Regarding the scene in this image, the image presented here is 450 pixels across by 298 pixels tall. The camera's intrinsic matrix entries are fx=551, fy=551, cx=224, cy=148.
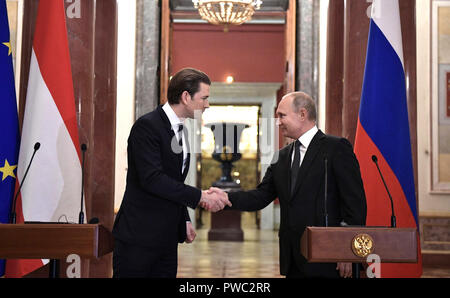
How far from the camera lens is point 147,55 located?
21.7ft

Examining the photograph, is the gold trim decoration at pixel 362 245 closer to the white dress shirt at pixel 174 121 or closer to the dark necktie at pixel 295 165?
the dark necktie at pixel 295 165

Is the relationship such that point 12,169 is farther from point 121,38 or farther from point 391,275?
point 121,38

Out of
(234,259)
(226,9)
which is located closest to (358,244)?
(234,259)

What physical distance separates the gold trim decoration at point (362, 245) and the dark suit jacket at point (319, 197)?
15.7 inches

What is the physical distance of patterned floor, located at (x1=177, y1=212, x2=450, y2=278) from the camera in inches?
214

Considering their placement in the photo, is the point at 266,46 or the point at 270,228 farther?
the point at 270,228

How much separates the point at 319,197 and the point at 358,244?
0.53m

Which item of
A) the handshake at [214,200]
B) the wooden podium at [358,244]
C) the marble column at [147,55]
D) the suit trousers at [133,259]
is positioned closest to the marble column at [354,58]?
the handshake at [214,200]

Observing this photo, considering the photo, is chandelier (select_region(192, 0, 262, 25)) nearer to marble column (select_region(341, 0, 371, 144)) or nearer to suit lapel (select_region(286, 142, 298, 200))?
marble column (select_region(341, 0, 371, 144))

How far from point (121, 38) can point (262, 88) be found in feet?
14.3

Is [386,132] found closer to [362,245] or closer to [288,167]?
[288,167]

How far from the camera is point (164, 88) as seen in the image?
653cm
